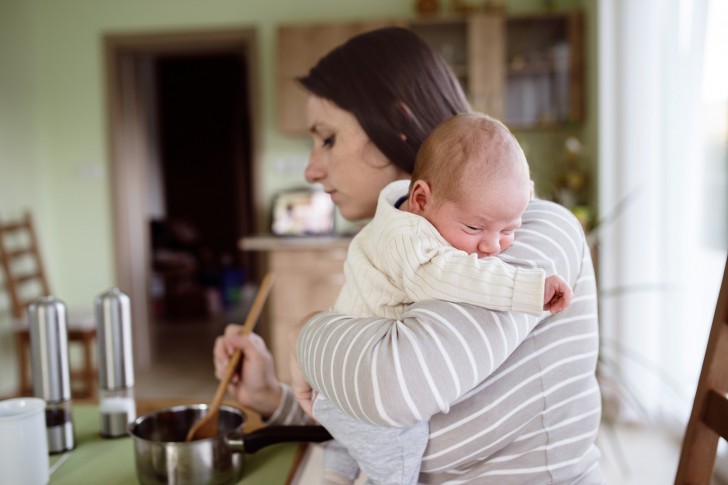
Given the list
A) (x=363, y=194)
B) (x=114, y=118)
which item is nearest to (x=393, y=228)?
(x=363, y=194)

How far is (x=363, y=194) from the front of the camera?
3.89 ft

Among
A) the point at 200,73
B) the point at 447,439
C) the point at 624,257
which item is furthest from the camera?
the point at 200,73

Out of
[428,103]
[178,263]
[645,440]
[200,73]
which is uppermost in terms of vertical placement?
[200,73]

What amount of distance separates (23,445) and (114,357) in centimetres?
27

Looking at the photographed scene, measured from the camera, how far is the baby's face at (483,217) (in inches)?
31.7

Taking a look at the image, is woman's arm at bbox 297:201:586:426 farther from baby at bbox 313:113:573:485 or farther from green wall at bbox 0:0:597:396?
green wall at bbox 0:0:597:396

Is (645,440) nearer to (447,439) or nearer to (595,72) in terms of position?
(595,72)

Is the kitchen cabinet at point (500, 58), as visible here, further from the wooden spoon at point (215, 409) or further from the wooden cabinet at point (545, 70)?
the wooden spoon at point (215, 409)

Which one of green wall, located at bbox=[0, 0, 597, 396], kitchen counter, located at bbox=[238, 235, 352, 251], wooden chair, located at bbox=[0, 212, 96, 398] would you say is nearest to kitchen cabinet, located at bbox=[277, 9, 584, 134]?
green wall, located at bbox=[0, 0, 597, 396]

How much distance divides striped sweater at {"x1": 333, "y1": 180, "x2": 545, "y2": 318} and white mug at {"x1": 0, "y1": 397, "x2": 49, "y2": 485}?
1.51ft

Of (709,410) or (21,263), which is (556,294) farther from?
(21,263)

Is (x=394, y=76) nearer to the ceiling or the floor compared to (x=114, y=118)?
nearer to the floor

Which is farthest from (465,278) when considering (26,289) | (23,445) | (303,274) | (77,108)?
(77,108)

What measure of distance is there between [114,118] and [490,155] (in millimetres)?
4411
